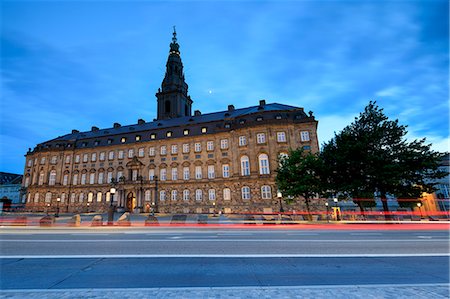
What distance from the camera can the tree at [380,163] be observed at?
25.8m

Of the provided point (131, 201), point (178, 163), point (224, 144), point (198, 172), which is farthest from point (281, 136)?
point (131, 201)

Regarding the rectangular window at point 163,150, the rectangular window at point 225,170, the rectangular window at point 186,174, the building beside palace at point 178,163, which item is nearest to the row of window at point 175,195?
the building beside palace at point 178,163

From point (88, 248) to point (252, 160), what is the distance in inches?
1259

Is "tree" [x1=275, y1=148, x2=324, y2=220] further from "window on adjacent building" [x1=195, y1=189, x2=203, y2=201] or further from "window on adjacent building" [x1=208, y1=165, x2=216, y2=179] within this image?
"window on adjacent building" [x1=195, y1=189, x2=203, y2=201]

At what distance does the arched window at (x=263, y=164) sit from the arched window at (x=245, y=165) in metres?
2.22

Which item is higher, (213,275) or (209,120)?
(209,120)

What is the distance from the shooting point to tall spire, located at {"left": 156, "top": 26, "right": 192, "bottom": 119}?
6098 centimetres

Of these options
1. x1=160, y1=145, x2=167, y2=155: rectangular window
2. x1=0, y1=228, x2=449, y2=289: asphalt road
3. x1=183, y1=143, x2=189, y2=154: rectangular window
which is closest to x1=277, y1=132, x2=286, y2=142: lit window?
x1=183, y1=143, x2=189, y2=154: rectangular window

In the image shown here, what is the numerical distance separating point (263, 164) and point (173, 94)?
118 ft

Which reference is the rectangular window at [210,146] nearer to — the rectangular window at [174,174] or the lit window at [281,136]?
the rectangular window at [174,174]

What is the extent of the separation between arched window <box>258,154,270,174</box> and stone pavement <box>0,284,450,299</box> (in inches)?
1342

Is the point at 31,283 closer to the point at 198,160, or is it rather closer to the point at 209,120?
the point at 198,160

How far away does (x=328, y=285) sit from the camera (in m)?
4.65

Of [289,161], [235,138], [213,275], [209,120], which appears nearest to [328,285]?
[213,275]
